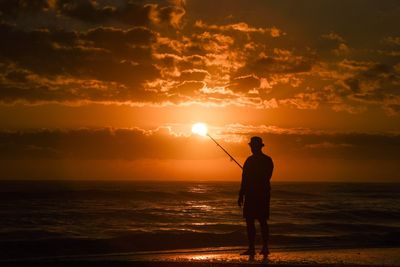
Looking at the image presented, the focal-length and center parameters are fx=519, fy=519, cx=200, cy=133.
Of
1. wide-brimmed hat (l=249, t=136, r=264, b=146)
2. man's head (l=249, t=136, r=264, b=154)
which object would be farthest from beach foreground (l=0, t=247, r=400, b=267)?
wide-brimmed hat (l=249, t=136, r=264, b=146)

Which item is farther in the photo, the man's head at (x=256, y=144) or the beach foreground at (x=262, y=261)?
the man's head at (x=256, y=144)

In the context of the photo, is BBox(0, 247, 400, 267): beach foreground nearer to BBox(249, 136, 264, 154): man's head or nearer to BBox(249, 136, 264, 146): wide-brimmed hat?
BBox(249, 136, 264, 154): man's head

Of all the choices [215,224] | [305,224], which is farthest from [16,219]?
[305,224]

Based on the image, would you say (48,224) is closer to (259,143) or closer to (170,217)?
(170,217)

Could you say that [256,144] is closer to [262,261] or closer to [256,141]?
[256,141]

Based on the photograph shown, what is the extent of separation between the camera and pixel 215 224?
2462cm

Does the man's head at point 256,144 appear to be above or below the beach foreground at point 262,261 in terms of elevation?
above

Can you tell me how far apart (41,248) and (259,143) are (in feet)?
32.1

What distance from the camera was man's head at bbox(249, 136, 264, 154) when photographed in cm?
930

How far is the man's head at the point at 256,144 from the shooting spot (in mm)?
9297

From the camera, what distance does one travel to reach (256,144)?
30.6 ft

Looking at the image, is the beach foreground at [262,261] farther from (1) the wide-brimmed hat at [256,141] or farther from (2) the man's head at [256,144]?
(1) the wide-brimmed hat at [256,141]

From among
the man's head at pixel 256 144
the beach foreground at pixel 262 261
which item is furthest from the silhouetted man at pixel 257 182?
the beach foreground at pixel 262 261

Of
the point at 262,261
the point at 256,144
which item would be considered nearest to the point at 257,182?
the point at 256,144
